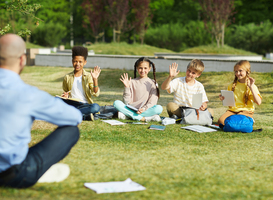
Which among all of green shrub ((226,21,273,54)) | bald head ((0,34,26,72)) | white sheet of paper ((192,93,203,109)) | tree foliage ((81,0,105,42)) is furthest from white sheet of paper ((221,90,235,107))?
tree foliage ((81,0,105,42))

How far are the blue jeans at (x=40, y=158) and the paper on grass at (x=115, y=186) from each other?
0.40 metres

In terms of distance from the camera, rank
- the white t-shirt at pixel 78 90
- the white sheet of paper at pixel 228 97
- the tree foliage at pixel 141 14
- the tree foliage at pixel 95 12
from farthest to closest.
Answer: the tree foliage at pixel 95 12, the tree foliage at pixel 141 14, the white t-shirt at pixel 78 90, the white sheet of paper at pixel 228 97

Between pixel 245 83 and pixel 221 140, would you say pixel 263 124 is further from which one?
pixel 221 140

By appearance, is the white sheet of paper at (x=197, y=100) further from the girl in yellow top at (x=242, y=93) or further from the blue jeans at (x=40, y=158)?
the blue jeans at (x=40, y=158)

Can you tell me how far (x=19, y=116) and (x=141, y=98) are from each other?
14.2 ft

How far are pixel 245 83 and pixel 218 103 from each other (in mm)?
4052

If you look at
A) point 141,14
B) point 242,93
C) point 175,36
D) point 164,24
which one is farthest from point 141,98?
point 164,24

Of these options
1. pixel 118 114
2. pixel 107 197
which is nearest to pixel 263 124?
pixel 118 114

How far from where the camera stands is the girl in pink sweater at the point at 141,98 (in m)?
6.55

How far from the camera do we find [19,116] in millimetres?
2453

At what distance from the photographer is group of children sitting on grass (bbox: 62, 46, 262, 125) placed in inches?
245

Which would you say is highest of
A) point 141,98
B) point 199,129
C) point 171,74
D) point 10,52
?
point 10,52

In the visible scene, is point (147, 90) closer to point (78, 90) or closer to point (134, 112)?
point (134, 112)

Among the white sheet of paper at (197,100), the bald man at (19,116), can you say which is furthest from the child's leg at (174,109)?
the bald man at (19,116)
